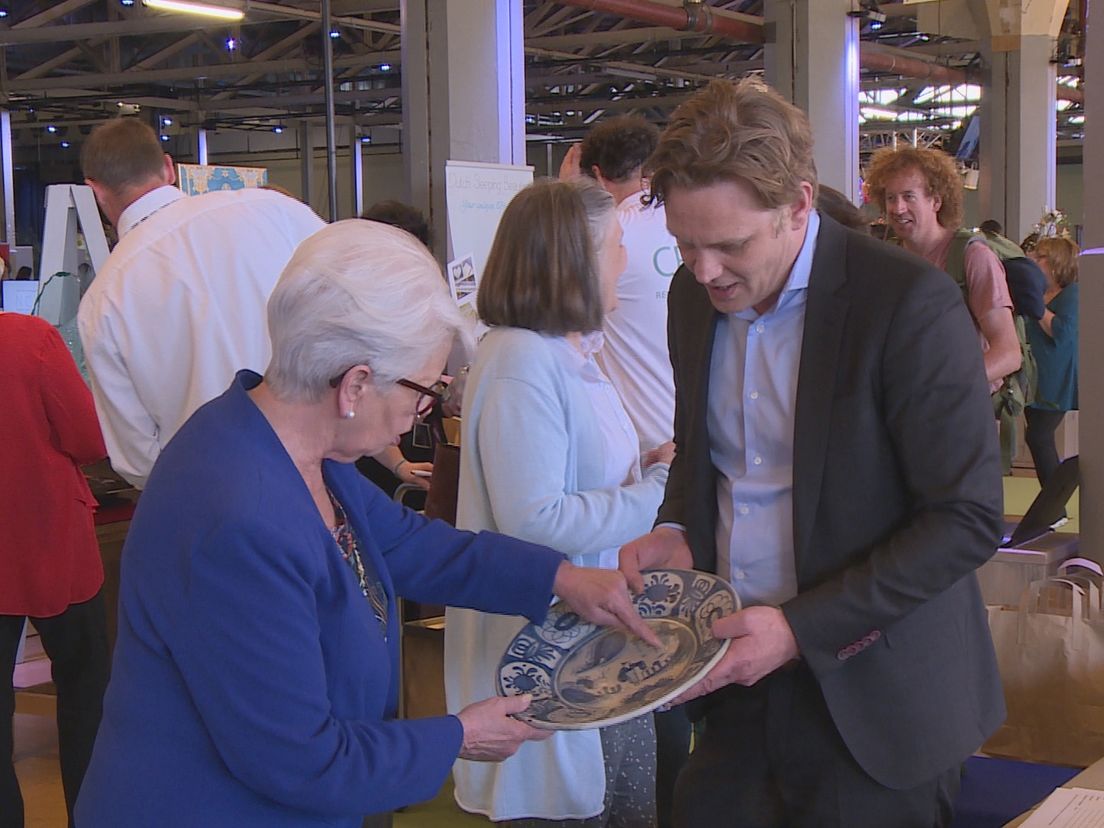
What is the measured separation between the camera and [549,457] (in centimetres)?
248

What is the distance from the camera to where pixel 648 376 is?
11.6 ft

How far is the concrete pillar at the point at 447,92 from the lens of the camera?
689cm

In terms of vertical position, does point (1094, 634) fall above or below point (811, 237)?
below

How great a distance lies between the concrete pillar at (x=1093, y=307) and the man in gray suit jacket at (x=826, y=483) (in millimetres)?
1652

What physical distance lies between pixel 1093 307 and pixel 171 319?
89.7 inches

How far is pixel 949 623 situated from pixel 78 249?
16.0 ft

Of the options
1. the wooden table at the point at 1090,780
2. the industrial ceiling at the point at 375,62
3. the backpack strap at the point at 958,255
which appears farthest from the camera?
the industrial ceiling at the point at 375,62

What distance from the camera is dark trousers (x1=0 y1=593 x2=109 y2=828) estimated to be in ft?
11.9

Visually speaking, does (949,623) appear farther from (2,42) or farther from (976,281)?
(2,42)

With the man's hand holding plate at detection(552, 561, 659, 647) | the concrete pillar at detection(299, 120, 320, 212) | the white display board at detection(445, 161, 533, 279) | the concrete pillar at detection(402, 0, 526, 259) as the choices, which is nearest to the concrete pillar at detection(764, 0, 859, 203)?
the concrete pillar at detection(402, 0, 526, 259)

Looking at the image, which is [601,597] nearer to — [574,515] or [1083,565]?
[574,515]

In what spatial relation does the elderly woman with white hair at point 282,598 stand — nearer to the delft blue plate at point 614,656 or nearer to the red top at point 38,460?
the delft blue plate at point 614,656

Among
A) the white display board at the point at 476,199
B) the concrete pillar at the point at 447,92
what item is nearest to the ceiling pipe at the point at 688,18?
the concrete pillar at the point at 447,92

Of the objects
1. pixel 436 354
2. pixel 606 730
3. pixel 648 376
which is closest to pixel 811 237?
pixel 436 354
